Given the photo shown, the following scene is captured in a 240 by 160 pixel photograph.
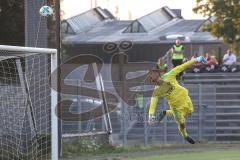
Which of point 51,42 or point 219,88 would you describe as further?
point 219,88

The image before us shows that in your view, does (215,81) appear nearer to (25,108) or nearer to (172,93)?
(172,93)

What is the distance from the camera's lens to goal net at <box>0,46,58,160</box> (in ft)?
55.0

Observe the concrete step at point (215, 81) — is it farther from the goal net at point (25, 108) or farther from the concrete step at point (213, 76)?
the goal net at point (25, 108)

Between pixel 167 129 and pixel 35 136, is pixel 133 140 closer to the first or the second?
pixel 167 129

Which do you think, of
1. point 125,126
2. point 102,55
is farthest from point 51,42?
point 102,55

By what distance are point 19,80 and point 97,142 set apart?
510cm

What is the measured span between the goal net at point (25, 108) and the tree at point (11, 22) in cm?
606

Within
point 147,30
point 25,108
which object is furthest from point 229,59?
point 147,30

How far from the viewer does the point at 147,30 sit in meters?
63.2

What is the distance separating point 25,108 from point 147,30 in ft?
150

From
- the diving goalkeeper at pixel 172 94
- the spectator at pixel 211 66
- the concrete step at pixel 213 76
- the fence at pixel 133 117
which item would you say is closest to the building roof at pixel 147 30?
the spectator at pixel 211 66

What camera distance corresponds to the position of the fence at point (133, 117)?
2231 centimetres

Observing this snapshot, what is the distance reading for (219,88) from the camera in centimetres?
2800

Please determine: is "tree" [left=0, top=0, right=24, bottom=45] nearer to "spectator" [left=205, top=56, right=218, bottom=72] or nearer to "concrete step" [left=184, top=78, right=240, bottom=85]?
"concrete step" [left=184, top=78, right=240, bottom=85]
